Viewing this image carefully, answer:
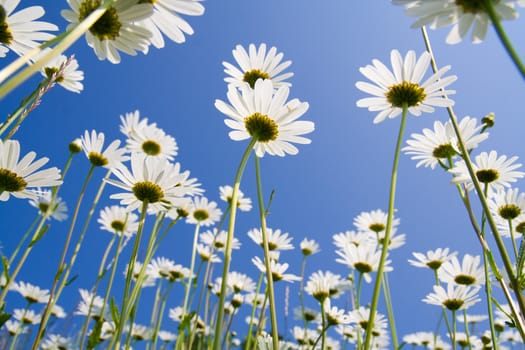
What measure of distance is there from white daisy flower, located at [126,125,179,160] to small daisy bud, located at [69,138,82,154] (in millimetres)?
555

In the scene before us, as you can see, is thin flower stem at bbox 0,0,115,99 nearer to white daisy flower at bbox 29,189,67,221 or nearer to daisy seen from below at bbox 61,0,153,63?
daisy seen from below at bbox 61,0,153,63

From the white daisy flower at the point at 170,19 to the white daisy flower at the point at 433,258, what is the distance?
2421mm

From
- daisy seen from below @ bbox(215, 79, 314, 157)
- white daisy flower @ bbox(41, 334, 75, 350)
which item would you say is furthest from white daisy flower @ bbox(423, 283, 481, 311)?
white daisy flower @ bbox(41, 334, 75, 350)

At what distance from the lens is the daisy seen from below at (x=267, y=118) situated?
139 cm

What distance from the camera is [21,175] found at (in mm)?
1484

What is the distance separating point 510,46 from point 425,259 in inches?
105

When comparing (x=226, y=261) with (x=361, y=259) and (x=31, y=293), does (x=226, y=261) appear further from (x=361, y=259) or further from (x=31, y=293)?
(x=31, y=293)

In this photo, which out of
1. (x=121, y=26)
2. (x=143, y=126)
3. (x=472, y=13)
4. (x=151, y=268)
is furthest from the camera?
(x=151, y=268)

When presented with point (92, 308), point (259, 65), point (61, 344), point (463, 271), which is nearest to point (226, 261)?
point (259, 65)

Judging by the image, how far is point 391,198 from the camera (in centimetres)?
103

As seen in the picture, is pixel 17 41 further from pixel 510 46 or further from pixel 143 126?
pixel 143 126

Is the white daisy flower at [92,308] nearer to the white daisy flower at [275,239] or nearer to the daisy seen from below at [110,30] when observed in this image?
the white daisy flower at [275,239]

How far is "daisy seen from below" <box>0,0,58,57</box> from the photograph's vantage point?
1123 millimetres

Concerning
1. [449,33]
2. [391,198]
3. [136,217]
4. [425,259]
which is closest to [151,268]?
[136,217]
